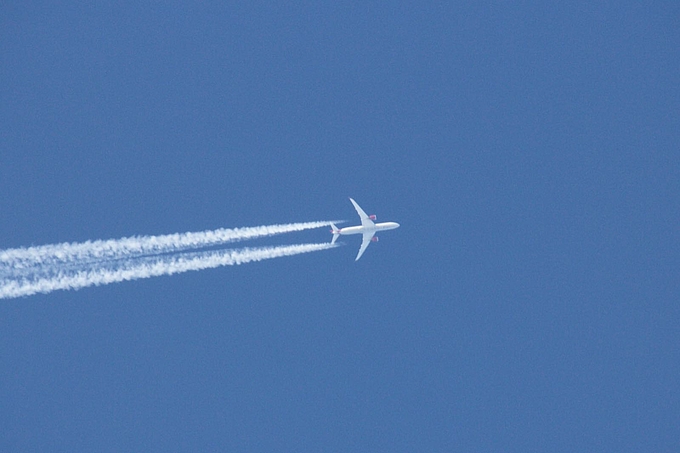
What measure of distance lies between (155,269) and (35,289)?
958cm

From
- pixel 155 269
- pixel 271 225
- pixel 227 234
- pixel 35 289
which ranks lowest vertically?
pixel 35 289

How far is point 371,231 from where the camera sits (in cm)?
8419

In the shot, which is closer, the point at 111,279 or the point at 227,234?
the point at 111,279

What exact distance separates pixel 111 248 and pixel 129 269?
2036 mm

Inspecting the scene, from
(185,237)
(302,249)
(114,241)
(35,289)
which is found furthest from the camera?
(302,249)

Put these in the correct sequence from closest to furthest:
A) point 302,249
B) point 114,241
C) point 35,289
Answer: point 35,289
point 114,241
point 302,249

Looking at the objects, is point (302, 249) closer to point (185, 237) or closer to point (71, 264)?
point (185, 237)

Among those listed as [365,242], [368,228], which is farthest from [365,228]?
[365,242]

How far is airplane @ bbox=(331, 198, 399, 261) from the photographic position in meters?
82.3

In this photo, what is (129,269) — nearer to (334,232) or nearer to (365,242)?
(334,232)

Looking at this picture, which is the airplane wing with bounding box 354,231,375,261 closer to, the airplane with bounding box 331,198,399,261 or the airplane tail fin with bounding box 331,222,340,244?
the airplane with bounding box 331,198,399,261

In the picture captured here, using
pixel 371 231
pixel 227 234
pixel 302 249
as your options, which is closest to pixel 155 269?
pixel 227 234

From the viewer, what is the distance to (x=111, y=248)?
224 feet

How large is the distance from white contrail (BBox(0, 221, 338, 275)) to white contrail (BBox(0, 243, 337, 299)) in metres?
0.64
